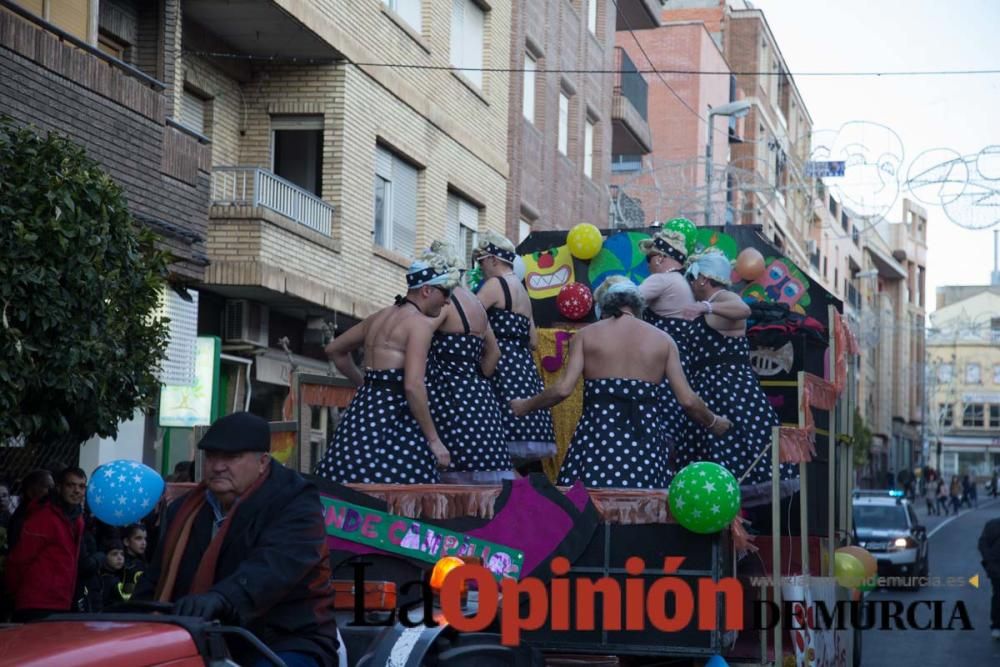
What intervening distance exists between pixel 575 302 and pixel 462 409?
2419mm

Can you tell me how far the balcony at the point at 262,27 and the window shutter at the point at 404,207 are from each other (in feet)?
9.66

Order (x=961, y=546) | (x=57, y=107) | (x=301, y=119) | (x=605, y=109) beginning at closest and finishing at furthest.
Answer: (x=57, y=107) → (x=301, y=119) → (x=605, y=109) → (x=961, y=546)

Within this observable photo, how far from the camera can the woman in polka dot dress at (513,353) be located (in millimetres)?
10102

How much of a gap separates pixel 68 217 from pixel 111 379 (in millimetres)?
1125

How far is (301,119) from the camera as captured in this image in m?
20.8

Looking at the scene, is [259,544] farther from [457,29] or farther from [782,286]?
[457,29]

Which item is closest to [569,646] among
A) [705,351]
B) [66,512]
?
[705,351]

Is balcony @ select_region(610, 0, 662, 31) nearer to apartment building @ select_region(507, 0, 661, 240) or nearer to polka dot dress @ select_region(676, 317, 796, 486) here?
apartment building @ select_region(507, 0, 661, 240)

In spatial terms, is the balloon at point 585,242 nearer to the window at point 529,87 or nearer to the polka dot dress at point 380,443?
the polka dot dress at point 380,443

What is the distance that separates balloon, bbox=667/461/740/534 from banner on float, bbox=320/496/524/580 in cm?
→ 83

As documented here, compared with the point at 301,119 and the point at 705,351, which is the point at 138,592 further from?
the point at 301,119

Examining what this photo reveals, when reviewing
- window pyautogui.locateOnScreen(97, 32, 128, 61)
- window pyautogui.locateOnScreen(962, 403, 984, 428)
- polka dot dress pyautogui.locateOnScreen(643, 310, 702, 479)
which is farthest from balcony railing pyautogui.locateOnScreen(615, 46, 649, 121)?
window pyautogui.locateOnScreen(962, 403, 984, 428)

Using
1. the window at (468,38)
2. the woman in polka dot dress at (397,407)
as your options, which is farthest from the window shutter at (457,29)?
the woman in polka dot dress at (397,407)

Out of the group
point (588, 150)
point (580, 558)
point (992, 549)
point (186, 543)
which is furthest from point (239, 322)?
point (588, 150)
